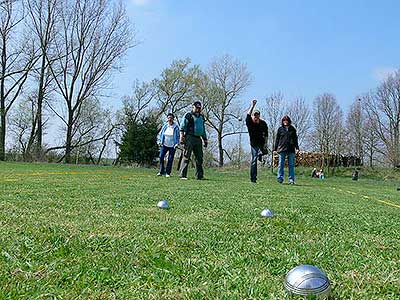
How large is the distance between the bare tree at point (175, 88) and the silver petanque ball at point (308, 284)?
37859 mm

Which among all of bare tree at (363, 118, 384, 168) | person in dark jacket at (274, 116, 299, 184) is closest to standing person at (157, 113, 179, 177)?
person in dark jacket at (274, 116, 299, 184)

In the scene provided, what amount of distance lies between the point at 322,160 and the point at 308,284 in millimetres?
33900

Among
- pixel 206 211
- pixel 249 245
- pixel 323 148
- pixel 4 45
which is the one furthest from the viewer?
pixel 323 148

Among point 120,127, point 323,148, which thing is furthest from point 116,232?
point 120,127

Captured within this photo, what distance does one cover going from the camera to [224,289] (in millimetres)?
1759

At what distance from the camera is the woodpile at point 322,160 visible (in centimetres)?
3450

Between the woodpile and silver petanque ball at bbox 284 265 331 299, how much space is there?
32453 millimetres

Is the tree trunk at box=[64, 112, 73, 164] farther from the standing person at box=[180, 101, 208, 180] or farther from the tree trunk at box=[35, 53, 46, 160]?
the standing person at box=[180, 101, 208, 180]

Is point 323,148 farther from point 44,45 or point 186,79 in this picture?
point 44,45

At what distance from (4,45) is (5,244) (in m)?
29.6

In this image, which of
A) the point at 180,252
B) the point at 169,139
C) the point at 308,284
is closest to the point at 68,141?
the point at 169,139

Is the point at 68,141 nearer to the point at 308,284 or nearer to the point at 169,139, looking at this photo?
the point at 169,139

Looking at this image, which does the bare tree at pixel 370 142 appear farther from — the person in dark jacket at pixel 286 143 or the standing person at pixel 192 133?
the standing person at pixel 192 133

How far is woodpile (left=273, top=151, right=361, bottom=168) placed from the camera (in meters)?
34.5
